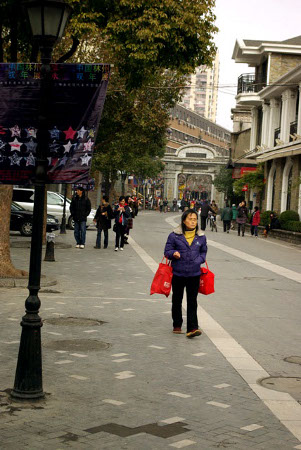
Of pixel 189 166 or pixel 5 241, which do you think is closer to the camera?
pixel 5 241

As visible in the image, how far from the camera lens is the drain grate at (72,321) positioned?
9.80m

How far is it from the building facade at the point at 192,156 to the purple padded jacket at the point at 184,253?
177ft

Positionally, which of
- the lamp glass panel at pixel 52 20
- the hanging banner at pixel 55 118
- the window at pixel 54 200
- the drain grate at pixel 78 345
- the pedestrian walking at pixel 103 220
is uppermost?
the lamp glass panel at pixel 52 20

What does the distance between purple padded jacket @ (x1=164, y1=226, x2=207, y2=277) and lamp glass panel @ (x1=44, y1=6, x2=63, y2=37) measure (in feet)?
12.3

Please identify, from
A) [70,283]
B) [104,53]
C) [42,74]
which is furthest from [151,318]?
[104,53]

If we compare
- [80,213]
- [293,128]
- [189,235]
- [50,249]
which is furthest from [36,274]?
[293,128]

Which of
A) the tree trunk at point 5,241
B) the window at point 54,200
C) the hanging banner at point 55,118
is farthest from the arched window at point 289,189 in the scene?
the hanging banner at point 55,118

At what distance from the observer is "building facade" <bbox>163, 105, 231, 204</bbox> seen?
106m

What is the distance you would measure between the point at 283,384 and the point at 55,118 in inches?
131

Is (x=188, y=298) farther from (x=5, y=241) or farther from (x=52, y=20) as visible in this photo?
(x=5, y=241)

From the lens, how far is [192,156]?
111188mm

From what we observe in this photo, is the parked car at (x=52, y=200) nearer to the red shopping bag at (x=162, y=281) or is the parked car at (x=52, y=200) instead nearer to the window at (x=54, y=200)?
the window at (x=54, y=200)

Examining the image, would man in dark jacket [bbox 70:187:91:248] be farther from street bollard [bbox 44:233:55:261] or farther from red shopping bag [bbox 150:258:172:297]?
red shopping bag [bbox 150:258:172:297]

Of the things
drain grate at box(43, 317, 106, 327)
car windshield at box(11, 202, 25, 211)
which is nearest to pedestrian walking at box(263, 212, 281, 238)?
car windshield at box(11, 202, 25, 211)
